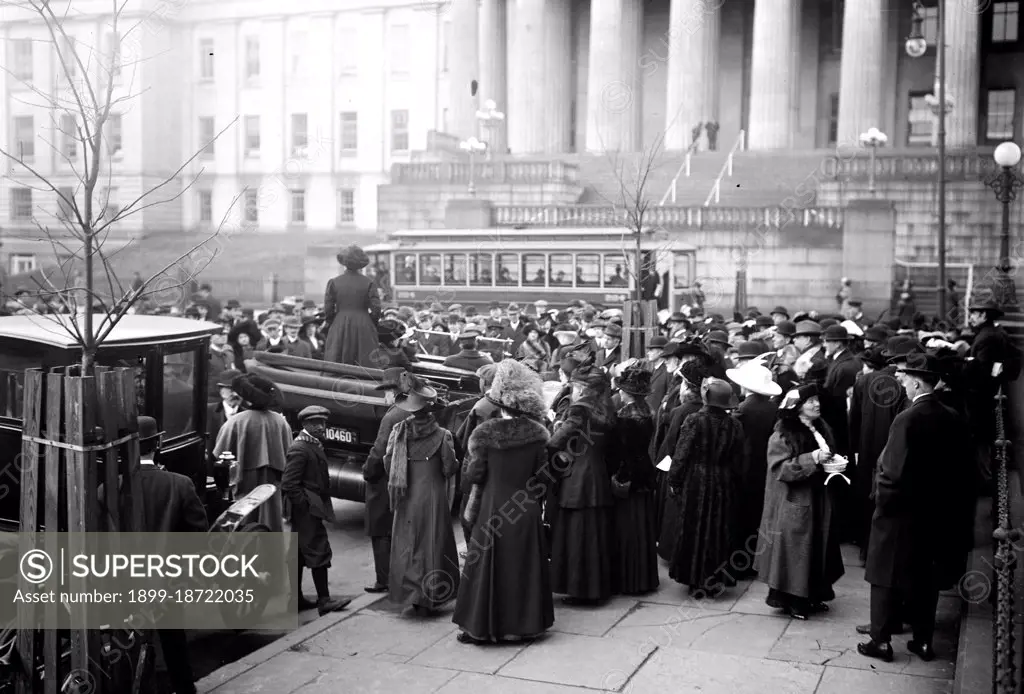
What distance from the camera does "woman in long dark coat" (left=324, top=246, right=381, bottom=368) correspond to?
12219 mm

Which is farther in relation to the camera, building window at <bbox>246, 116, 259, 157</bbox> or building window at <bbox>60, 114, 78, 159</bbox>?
building window at <bbox>246, 116, 259, 157</bbox>

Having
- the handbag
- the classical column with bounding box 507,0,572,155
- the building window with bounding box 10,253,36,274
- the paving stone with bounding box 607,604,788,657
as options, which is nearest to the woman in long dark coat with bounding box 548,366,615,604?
the paving stone with bounding box 607,604,788,657

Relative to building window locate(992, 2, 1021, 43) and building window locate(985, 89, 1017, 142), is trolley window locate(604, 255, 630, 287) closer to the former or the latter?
building window locate(985, 89, 1017, 142)

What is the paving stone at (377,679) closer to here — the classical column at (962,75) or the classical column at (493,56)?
the classical column at (962,75)

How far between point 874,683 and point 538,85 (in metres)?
41.7

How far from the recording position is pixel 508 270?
27.2 meters

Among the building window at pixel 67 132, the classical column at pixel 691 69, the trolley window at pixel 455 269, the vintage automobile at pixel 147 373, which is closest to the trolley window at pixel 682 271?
the trolley window at pixel 455 269

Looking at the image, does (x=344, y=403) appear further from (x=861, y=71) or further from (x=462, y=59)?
(x=462, y=59)

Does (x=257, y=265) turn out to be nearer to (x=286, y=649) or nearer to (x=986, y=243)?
(x=986, y=243)

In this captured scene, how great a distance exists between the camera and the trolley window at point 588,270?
2608 centimetres

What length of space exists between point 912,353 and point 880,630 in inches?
81.4

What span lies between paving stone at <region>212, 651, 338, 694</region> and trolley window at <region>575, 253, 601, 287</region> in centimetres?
1893

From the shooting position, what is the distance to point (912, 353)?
8047 mm

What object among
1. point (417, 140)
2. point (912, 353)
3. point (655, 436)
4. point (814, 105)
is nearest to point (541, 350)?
point (655, 436)
